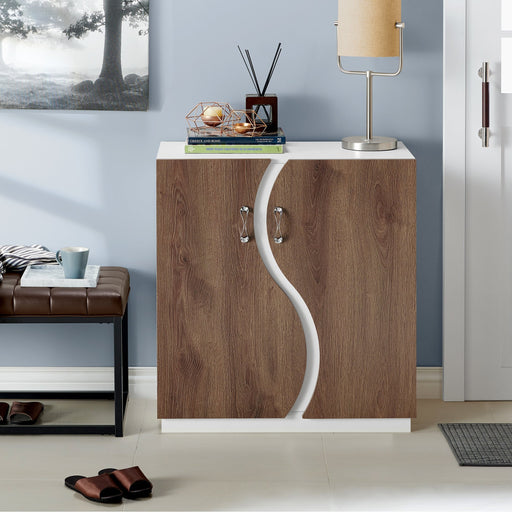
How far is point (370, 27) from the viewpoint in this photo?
3.34 meters

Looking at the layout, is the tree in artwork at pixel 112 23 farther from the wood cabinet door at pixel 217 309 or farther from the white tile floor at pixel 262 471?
the white tile floor at pixel 262 471

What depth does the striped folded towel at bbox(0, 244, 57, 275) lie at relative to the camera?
3.53m

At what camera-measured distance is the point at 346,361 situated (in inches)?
135

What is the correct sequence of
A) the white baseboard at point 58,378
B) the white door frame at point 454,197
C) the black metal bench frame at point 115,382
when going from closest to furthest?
the black metal bench frame at point 115,382, the white door frame at point 454,197, the white baseboard at point 58,378

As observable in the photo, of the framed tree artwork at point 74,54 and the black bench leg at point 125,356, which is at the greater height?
the framed tree artwork at point 74,54

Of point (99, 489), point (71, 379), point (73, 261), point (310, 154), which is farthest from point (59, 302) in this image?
point (310, 154)

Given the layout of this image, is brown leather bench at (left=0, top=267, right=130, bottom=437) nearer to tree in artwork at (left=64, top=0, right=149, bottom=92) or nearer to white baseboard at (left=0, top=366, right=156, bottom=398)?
white baseboard at (left=0, top=366, right=156, bottom=398)

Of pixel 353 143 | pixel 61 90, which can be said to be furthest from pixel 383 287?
pixel 61 90

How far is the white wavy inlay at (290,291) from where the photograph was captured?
10.9 ft

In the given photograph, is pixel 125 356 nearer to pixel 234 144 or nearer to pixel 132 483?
pixel 132 483

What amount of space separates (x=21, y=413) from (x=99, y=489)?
68 cm

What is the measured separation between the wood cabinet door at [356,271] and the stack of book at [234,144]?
112 mm

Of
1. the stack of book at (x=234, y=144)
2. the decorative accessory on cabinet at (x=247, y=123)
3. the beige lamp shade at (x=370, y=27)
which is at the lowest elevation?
the stack of book at (x=234, y=144)

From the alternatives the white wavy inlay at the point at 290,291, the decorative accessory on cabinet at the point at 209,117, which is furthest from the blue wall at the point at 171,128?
the white wavy inlay at the point at 290,291
